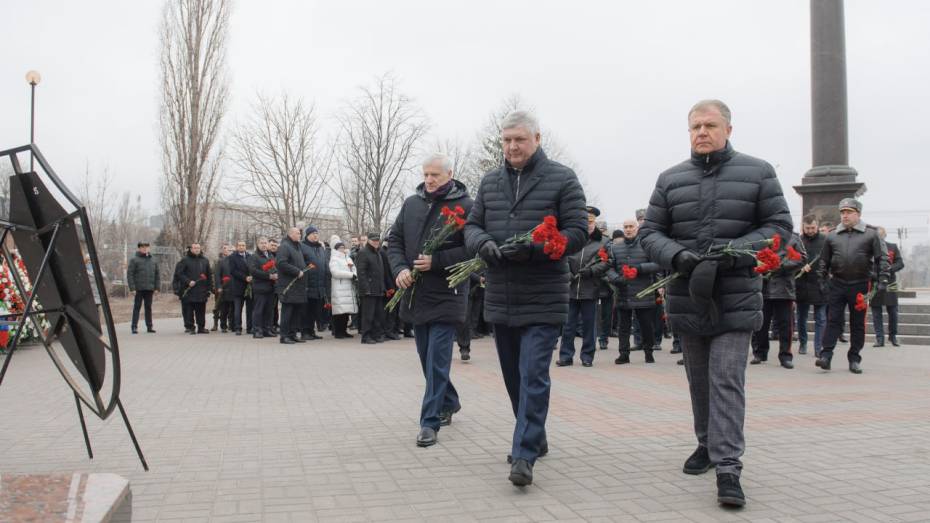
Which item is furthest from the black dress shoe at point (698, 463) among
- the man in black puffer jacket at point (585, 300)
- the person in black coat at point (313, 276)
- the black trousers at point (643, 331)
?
the person in black coat at point (313, 276)

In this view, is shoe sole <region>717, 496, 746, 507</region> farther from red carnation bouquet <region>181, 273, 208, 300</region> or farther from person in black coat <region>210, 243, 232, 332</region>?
red carnation bouquet <region>181, 273, 208, 300</region>

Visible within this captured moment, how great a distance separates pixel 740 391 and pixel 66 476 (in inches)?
134

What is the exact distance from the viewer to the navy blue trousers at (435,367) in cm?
562

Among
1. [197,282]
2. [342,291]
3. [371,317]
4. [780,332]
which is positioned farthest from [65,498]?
[197,282]

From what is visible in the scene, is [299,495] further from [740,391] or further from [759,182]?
[759,182]

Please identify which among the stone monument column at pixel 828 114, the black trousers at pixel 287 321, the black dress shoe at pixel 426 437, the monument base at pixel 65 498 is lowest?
the black dress shoe at pixel 426 437

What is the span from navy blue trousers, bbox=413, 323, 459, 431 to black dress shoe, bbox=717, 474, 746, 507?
212 centimetres

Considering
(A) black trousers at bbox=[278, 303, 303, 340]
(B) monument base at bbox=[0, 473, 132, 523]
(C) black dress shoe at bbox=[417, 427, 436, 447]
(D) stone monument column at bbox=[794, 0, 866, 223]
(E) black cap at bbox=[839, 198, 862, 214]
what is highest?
(D) stone monument column at bbox=[794, 0, 866, 223]

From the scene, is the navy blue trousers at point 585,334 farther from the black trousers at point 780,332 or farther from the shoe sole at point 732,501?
the shoe sole at point 732,501

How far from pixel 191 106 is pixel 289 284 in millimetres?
18435

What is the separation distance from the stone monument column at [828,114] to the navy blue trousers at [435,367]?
45.1ft

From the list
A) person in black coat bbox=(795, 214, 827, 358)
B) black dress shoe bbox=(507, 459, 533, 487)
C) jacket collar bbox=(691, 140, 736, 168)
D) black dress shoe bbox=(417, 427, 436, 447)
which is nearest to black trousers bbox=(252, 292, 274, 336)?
person in black coat bbox=(795, 214, 827, 358)

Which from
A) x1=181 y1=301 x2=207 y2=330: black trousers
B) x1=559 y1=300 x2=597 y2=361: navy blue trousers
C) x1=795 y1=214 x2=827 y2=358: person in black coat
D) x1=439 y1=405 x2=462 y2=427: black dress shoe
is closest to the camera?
x1=439 y1=405 x2=462 y2=427: black dress shoe

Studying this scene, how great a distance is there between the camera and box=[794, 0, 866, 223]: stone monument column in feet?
55.9
